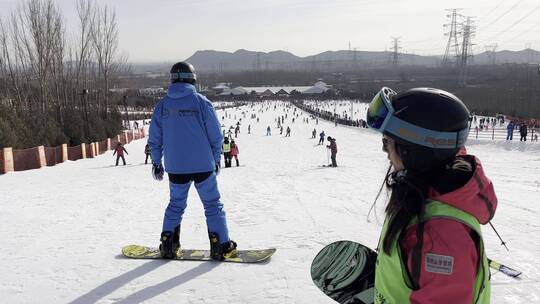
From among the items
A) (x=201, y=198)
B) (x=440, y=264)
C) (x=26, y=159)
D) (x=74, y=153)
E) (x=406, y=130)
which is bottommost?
(x=74, y=153)

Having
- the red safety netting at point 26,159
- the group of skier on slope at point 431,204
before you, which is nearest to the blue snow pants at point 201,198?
→ the group of skier on slope at point 431,204

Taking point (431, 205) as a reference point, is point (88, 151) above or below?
below

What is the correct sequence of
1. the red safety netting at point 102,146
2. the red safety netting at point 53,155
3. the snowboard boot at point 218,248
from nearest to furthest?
the snowboard boot at point 218,248
the red safety netting at point 53,155
the red safety netting at point 102,146

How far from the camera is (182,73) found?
3.56 m

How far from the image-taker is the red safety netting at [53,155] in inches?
683

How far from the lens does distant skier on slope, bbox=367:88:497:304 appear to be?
3.83 ft

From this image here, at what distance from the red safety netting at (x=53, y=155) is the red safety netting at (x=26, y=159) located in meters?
1.61

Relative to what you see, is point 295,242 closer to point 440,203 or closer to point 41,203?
point 440,203

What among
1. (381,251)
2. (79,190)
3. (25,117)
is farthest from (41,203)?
(25,117)

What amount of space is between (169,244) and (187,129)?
1.11 m

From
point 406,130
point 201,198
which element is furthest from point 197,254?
point 406,130

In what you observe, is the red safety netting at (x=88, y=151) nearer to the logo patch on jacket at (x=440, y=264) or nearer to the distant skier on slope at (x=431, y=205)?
the distant skier on slope at (x=431, y=205)

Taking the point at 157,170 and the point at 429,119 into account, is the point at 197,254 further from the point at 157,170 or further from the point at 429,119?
the point at 429,119

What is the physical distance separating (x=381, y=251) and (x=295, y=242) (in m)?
3.17
